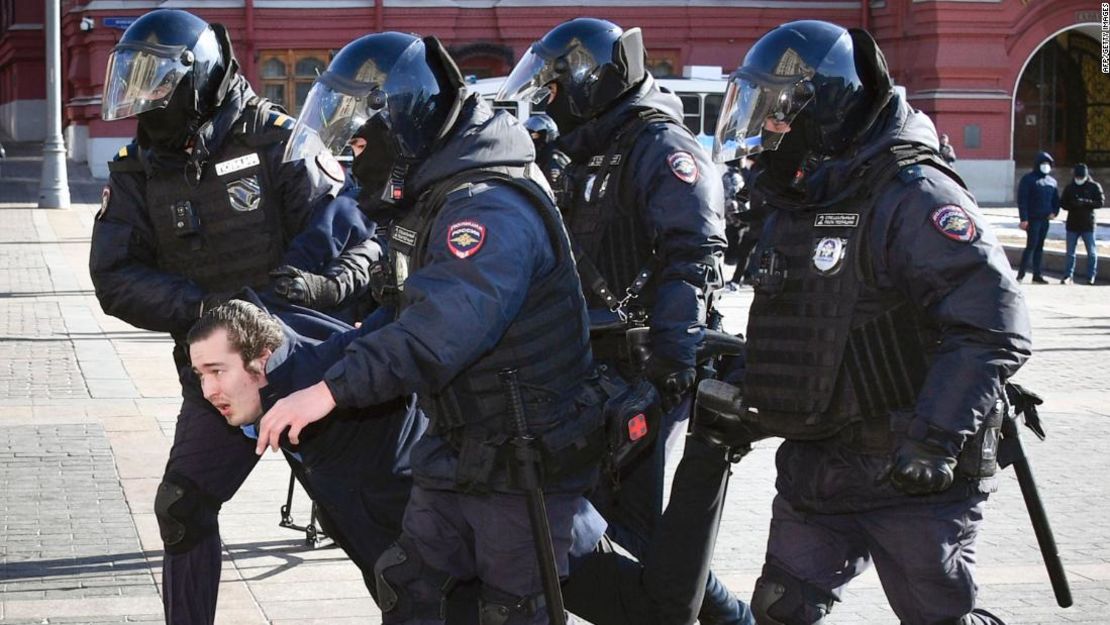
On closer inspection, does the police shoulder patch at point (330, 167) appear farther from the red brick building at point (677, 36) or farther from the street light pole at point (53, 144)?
the red brick building at point (677, 36)

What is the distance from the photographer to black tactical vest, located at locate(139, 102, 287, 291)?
521 cm

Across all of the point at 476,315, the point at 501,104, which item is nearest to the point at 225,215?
the point at 501,104

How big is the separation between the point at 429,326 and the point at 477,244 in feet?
0.75

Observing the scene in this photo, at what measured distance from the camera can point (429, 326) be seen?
359 centimetres

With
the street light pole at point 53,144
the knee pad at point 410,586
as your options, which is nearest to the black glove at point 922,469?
the knee pad at point 410,586

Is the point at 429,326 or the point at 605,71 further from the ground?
the point at 605,71

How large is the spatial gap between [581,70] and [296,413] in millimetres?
2680

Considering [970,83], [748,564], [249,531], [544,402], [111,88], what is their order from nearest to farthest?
1. [544,402]
2. [111,88]
3. [748,564]
4. [249,531]
5. [970,83]

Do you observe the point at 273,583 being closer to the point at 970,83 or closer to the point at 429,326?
the point at 429,326

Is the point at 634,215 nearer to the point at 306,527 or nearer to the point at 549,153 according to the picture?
the point at 549,153

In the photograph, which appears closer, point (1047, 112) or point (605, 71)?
point (605, 71)

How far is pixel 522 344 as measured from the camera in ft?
12.9

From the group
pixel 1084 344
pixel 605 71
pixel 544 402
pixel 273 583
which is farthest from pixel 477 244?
pixel 1084 344

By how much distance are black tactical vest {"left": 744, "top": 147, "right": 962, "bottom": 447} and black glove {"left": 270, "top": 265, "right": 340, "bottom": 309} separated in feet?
5.05
